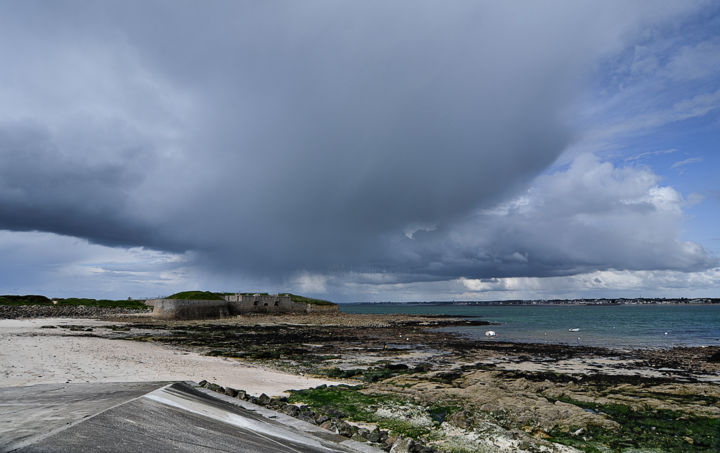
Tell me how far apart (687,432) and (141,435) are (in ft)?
50.2

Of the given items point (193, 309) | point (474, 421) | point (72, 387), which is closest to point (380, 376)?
point (474, 421)

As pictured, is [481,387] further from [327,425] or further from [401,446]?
[401,446]

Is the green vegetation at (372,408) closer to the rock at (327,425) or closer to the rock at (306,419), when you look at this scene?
the rock at (306,419)

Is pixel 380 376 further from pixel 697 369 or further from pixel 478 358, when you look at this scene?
pixel 697 369

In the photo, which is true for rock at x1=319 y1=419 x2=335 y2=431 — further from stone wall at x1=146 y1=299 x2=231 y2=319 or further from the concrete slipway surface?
stone wall at x1=146 y1=299 x2=231 y2=319

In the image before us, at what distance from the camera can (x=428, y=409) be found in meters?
14.2

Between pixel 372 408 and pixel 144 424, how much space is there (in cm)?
869

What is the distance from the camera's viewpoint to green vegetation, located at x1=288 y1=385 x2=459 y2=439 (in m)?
12.2

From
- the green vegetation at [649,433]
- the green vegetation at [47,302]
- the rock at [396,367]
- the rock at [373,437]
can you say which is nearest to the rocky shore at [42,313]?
the green vegetation at [47,302]

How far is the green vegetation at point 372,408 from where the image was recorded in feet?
39.9

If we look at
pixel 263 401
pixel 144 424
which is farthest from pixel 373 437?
pixel 144 424

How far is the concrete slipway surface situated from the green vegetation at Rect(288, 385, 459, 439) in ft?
9.77

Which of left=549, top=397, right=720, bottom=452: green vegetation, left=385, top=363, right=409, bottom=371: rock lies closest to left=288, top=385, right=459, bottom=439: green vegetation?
left=549, top=397, right=720, bottom=452: green vegetation

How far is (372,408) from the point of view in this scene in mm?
13938
